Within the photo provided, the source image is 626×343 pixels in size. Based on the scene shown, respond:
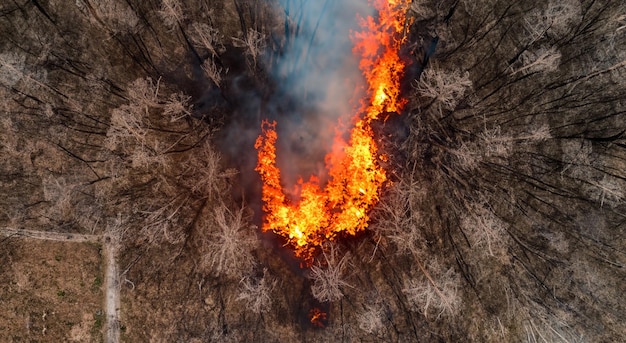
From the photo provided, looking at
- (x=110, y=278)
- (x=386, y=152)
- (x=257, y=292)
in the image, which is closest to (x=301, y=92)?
(x=386, y=152)

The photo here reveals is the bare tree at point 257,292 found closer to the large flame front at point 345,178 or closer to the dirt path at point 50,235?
the large flame front at point 345,178

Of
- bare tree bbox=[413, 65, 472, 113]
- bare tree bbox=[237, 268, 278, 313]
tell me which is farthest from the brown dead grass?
bare tree bbox=[413, 65, 472, 113]

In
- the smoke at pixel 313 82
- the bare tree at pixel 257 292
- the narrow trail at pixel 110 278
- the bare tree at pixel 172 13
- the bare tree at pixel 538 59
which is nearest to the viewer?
the bare tree at pixel 172 13

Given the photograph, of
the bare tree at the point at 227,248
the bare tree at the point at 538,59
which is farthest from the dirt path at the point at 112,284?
the bare tree at the point at 538,59

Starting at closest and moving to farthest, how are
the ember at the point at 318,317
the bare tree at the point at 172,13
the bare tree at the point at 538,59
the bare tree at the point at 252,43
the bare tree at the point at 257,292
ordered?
the bare tree at the point at 172,13
the bare tree at the point at 538,59
the bare tree at the point at 252,43
the bare tree at the point at 257,292
the ember at the point at 318,317

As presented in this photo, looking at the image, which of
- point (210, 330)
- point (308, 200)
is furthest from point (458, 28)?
point (210, 330)

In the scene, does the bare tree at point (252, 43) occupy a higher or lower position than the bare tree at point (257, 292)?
higher
